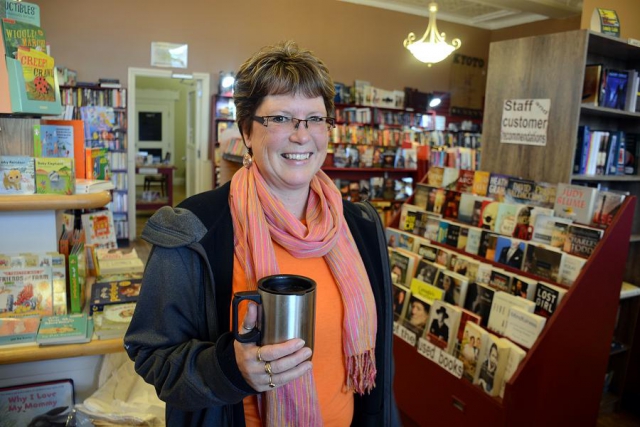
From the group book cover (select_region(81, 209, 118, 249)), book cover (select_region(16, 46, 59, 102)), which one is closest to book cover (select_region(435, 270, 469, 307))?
book cover (select_region(16, 46, 59, 102))

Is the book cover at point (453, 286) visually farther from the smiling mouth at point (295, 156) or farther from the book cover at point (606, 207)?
the smiling mouth at point (295, 156)

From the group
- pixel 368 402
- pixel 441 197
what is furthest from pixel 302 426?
pixel 441 197

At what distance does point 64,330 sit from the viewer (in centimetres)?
147

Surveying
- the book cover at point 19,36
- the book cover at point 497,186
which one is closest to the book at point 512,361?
the book cover at point 497,186

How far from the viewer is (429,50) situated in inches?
228

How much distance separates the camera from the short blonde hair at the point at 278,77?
1.13 metres

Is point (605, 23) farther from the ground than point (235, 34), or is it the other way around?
point (235, 34)

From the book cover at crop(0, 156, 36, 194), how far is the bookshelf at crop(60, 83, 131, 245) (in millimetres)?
5188

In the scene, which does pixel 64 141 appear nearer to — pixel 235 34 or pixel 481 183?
pixel 481 183

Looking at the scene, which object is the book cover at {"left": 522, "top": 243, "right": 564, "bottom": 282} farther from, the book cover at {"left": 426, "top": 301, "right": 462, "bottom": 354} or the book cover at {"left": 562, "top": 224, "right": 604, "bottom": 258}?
the book cover at {"left": 426, "top": 301, "right": 462, "bottom": 354}

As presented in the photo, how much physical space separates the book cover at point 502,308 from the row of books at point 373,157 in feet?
16.4

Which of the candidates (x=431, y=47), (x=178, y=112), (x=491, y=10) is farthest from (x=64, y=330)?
(x=178, y=112)

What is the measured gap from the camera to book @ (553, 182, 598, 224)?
2215 millimetres

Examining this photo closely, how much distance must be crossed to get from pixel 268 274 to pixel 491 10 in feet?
27.2
